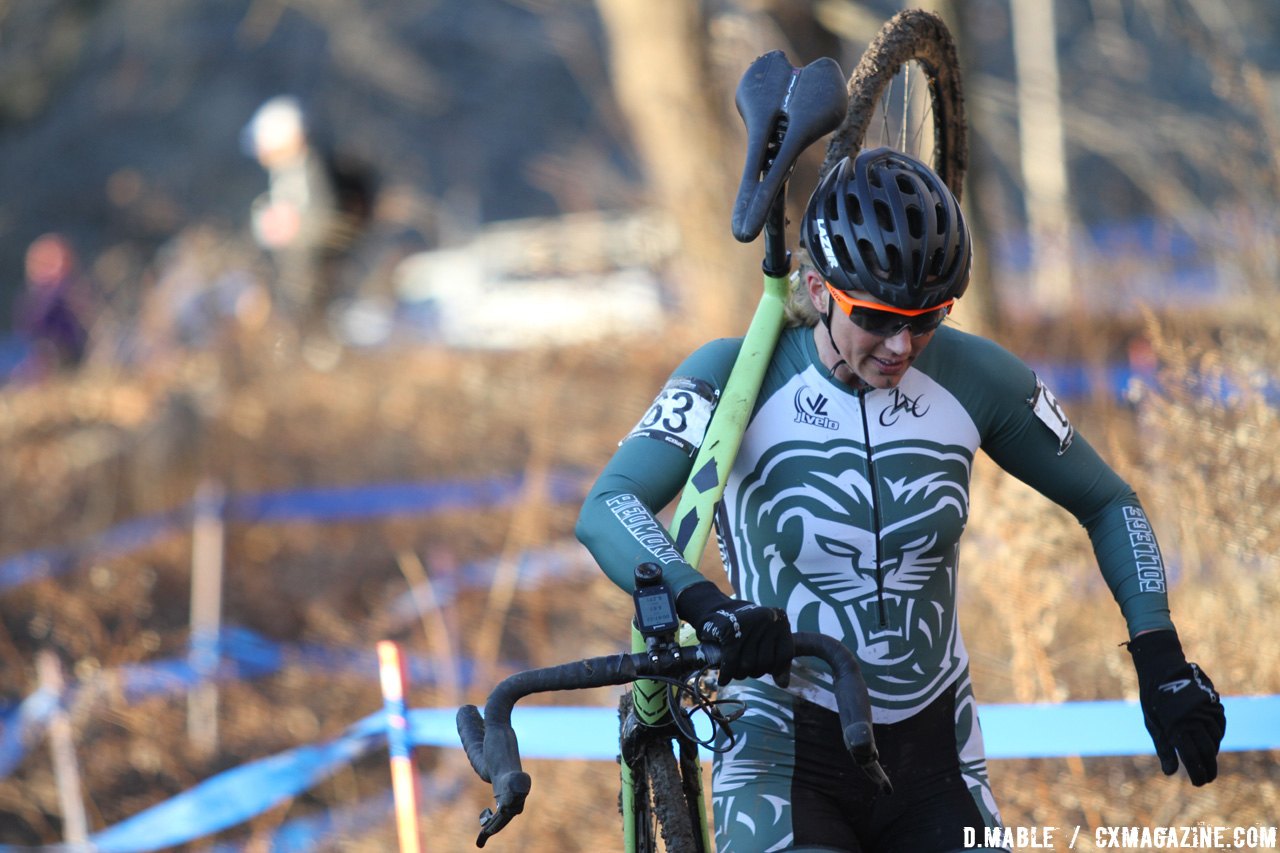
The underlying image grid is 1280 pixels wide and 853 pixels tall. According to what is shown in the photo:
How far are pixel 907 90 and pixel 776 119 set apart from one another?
1.32 meters

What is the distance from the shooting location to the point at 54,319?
1312cm

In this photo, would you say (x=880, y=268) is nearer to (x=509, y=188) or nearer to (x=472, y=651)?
(x=472, y=651)

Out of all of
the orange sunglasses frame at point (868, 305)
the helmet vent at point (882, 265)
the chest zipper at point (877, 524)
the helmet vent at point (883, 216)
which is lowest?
the chest zipper at point (877, 524)

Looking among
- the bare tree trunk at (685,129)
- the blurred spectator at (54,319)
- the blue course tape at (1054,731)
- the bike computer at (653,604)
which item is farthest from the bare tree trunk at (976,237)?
the blurred spectator at (54,319)

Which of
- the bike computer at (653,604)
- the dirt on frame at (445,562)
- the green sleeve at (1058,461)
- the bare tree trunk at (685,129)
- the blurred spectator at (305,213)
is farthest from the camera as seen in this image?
the blurred spectator at (305,213)

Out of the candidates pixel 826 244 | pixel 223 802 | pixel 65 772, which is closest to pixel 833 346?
pixel 826 244

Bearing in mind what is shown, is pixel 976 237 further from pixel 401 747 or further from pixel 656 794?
pixel 656 794

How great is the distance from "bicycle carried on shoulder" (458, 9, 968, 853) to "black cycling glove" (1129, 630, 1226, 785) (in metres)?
0.63

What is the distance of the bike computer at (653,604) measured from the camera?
8.93ft

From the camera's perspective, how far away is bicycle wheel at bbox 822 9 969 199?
361 cm

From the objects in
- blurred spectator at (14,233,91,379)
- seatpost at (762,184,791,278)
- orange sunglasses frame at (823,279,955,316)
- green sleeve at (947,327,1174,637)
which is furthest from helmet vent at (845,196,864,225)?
blurred spectator at (14,233,91,379)

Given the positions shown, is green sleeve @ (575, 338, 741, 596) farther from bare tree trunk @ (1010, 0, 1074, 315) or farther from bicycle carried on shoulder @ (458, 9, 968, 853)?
bare tree trunk @ (1010, 0, 1074, 315)

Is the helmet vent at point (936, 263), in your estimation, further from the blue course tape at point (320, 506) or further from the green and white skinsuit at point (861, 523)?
the blue course tape at point (320, 506)

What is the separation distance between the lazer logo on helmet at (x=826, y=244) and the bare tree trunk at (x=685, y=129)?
18.6ft
